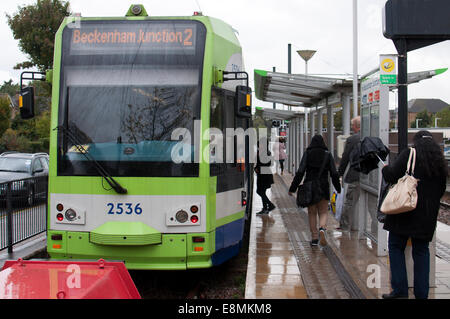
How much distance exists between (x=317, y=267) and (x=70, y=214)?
354 centimetres

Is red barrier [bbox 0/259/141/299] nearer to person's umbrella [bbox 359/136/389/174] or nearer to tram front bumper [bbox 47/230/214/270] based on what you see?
tram front bumper [bbox 47/230/214/270]

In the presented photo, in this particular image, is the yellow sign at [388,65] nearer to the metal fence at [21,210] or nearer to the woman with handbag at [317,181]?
the woman with handbag at [317,181]

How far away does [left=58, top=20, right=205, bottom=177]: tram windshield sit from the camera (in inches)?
237

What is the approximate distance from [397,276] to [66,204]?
391 cm

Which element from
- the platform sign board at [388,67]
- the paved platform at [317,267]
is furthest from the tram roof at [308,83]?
the paved platform at [317,267]

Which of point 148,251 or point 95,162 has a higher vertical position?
point 95,162

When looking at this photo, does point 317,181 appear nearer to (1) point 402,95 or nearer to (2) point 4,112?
(1) point 402,95

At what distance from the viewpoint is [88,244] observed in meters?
6.03

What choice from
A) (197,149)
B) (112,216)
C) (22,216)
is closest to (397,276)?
(197,149)

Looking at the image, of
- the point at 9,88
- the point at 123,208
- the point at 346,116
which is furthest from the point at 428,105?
the point at 123,208

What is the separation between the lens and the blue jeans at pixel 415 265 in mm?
5223

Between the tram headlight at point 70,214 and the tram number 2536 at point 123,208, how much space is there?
18.1 inches

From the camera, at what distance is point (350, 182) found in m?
9.23
